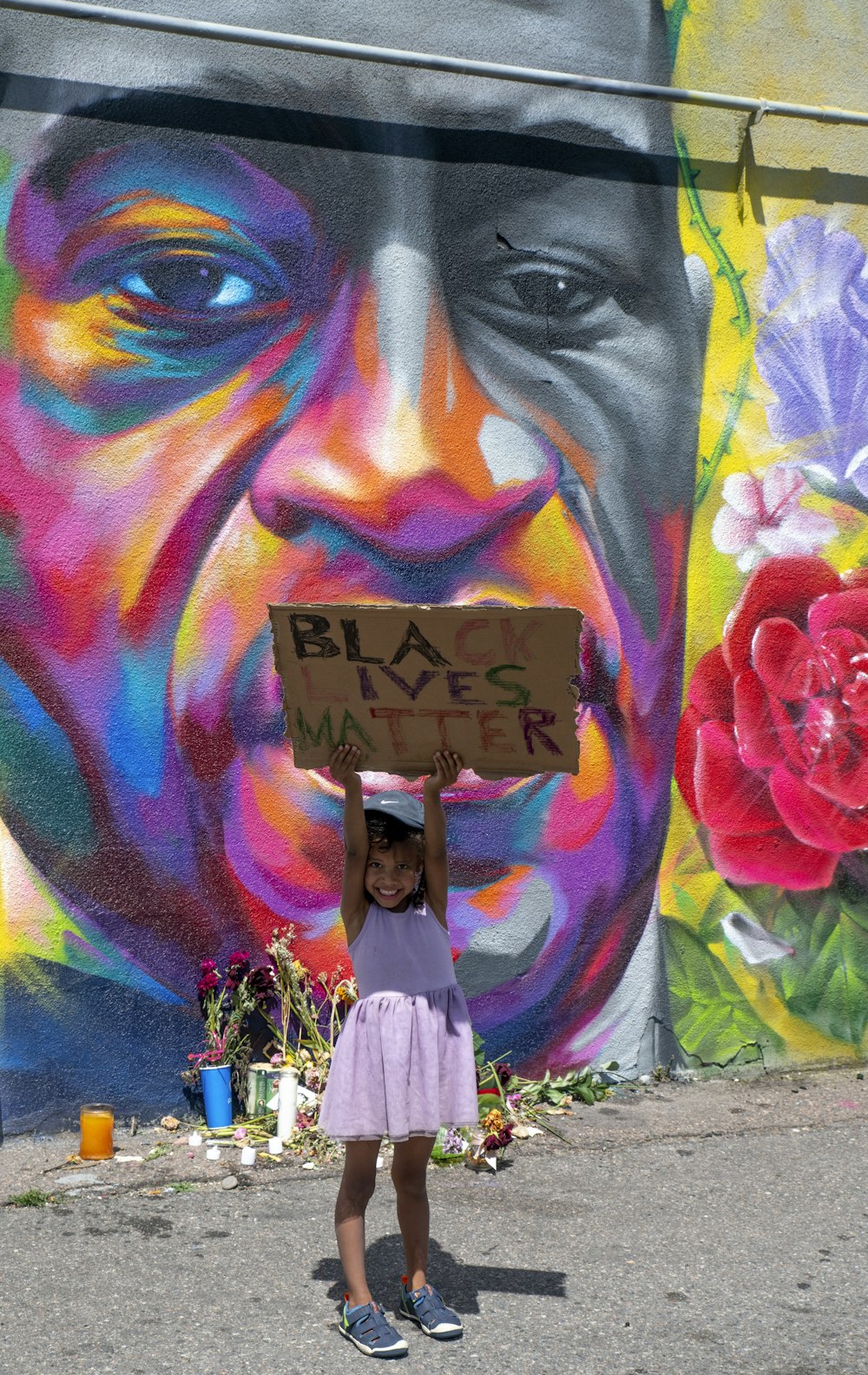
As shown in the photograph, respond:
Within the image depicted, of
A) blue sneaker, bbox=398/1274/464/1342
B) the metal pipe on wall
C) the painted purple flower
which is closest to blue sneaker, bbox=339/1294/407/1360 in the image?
blue sneaker, bbox=398/1274/464/1342

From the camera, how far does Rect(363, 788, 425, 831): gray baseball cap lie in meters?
3.60

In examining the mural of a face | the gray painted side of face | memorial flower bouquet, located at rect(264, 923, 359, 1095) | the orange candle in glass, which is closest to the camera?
the orange candle in glass

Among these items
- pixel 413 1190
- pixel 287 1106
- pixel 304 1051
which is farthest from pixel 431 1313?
pixel 304 1051

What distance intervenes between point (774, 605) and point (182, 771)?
8.28 ft

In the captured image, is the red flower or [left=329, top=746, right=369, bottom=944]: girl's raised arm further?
the red flower

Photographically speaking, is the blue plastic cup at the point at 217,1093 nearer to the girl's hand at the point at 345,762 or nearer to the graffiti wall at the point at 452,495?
the graffiti wall at the point at 452,495

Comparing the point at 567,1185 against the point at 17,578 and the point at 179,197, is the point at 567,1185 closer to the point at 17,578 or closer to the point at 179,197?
the point at 17,578

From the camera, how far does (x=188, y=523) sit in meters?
5.12

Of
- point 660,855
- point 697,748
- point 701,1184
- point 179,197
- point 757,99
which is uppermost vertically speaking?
point 757,99

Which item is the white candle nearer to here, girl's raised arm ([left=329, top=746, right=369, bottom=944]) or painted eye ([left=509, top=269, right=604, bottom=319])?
girl's raised arm ([left=329, top=746, right=369, bottom=944])

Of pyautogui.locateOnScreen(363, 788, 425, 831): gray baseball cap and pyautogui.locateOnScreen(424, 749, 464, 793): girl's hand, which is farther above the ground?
pyautogui.locateOnScreen(424, 749, 464, 793): girl's hand

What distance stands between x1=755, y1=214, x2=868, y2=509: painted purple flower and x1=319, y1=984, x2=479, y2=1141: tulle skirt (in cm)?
329

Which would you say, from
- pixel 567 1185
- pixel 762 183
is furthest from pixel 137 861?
pixel 762 183

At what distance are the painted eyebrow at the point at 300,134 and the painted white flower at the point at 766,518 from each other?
1263mm
